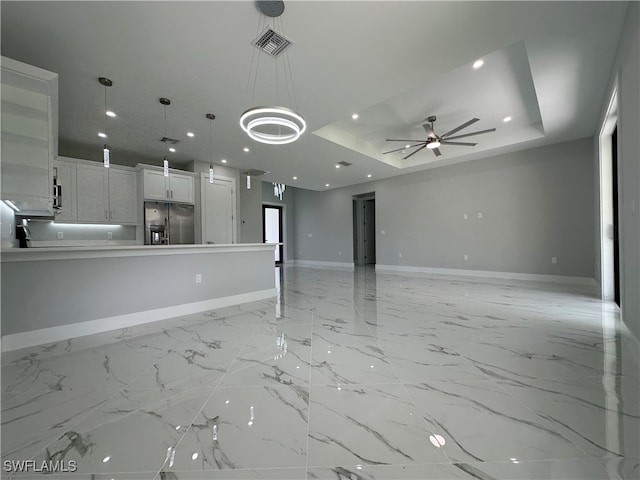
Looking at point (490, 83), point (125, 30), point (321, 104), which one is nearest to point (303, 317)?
point (321, 104)

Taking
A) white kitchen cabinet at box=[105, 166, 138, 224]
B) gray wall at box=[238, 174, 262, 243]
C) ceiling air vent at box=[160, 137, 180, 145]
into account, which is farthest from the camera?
gray wall at box=[238, 174, 262, 243]

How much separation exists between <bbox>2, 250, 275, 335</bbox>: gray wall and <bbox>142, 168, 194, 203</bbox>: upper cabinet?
2.85 meters

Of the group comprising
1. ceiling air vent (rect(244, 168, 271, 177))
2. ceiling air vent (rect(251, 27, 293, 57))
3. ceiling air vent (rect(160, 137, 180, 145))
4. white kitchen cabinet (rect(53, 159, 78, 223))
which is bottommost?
white kitchen cabinet (rect(53, 159, 78, 223))

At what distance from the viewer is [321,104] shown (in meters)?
3.89

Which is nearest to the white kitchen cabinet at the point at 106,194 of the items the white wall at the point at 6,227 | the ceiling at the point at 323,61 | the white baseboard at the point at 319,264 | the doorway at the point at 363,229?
the ceiling at the point at 323,61

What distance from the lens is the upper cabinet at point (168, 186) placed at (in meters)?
5.51

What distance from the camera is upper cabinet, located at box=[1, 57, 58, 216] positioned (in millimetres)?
2375

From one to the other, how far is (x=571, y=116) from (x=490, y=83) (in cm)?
176

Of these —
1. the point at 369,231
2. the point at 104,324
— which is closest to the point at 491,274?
the point at 369,231

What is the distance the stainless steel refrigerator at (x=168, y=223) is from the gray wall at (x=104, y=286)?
2.71 metres

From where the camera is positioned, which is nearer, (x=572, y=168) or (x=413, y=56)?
(x=413, y=56)

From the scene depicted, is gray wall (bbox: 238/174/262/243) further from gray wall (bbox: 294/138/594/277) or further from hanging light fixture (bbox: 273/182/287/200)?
gray wall (bbox: 294/138/594/277)

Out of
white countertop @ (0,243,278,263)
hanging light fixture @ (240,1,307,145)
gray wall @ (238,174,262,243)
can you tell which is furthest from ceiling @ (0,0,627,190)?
gray wall @ (238,174,262,243)

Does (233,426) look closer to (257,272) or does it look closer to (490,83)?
(257,272)
